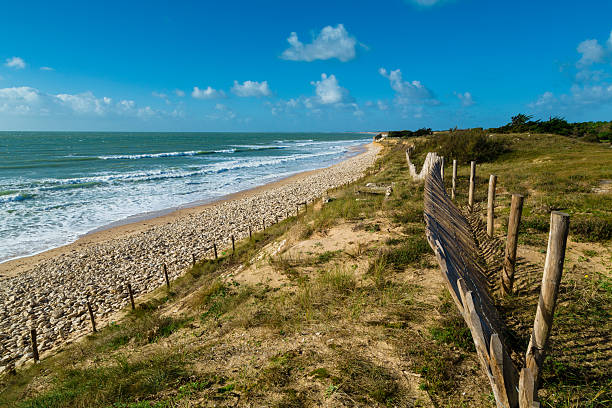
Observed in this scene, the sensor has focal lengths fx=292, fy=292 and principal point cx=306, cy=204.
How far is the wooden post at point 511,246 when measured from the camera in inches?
176

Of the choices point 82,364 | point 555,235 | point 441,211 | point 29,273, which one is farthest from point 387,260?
point 29,273

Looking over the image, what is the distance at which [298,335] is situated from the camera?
4.38 meters

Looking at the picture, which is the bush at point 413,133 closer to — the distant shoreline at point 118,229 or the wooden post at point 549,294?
the distant shoreline at point 118,229

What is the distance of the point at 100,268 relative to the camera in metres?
11.0

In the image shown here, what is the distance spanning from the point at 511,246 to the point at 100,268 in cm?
1277

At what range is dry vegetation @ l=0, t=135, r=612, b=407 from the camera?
10.3 feet

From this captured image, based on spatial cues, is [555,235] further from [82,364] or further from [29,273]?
[29,273]

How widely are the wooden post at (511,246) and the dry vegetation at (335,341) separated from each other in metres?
0.23

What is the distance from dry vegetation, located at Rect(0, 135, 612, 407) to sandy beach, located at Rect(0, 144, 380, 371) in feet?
5.89

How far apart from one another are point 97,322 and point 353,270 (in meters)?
6.98

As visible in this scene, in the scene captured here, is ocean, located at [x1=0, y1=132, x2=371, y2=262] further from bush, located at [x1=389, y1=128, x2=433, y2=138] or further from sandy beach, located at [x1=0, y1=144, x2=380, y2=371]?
bush, located at [x1=389, y1=128, x2=433, y2=138]

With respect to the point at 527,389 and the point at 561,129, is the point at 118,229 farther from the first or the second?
the point at 561,129

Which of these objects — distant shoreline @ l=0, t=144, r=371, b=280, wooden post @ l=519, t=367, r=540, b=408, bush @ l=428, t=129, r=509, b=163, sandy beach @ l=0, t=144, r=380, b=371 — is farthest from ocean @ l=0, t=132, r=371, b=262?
wooden post @ l=519, t=367, r=540, b=408

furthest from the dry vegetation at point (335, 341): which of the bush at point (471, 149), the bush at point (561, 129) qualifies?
the bush at point (561, 129)
